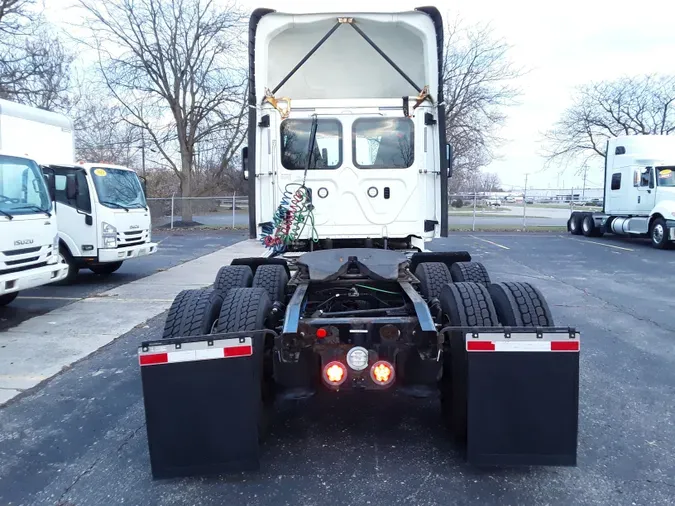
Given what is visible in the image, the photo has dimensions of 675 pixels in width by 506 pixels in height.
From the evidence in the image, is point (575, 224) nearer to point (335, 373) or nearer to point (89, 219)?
point (89, 219)

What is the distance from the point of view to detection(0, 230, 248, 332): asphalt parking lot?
8219 mm

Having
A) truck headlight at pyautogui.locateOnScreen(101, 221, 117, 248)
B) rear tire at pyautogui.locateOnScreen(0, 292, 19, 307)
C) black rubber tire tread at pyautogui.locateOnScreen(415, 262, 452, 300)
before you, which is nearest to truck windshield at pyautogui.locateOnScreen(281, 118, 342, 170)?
black rubber tire tread at pyautogui.locateOnScreen(415, 262, 452, 300)

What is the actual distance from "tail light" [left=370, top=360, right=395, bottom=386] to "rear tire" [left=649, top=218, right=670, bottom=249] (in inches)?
673

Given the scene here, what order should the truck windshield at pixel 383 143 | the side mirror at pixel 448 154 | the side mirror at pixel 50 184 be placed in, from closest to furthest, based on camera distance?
1. the truck windshield at pixel 383 143
2. the side mirror at pixel 448 154
3. the side mirror at pixel 50 184

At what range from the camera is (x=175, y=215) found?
2692 cm

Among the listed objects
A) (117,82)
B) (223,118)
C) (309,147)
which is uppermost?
(117,82)

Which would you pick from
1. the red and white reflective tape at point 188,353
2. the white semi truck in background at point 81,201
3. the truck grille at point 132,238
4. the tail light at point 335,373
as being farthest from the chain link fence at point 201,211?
the red and white reflective tape at point 188,353

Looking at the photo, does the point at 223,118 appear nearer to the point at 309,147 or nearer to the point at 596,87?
the point at 309,147

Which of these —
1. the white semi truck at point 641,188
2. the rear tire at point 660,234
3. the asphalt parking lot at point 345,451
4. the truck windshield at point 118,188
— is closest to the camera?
the asphalt parking lot at point 345,451

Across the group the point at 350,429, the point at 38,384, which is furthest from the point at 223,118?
the point at 350,429

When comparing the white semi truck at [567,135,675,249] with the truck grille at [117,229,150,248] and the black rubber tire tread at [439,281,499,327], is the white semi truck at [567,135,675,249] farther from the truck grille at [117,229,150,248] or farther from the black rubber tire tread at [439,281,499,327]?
the black rubber tire tread at [439,281,499,327]

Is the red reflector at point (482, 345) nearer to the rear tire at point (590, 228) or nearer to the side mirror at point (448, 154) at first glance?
the side mirror at point (448, 154)

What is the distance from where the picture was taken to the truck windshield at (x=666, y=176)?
18281mm

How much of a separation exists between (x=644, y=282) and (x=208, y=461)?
10607 mm
